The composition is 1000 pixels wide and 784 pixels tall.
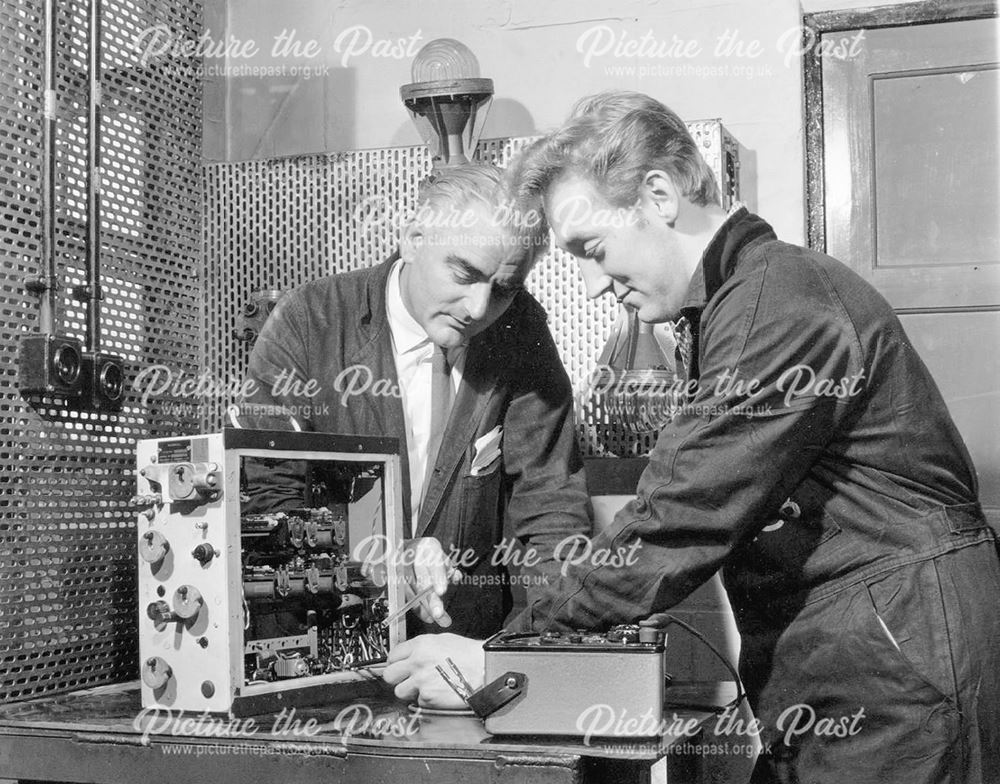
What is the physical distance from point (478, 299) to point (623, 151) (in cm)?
48

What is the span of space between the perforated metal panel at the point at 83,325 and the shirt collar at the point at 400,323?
0.58 meters

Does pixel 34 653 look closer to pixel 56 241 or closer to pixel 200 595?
pixel 200 595

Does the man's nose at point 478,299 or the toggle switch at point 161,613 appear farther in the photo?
the man's nose at point 478,299

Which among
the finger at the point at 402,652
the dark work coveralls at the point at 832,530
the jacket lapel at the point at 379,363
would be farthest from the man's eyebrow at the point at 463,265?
the finger at the point at 402,652

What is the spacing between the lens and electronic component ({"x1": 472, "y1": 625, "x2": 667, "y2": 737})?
61.1 inches

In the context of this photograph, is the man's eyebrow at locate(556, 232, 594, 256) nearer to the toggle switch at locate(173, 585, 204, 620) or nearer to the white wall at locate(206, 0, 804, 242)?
the toggle switch at locate(173, 585, 204, 620)

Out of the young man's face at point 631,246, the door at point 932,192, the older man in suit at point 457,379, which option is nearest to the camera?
the young man's face at point 631,246

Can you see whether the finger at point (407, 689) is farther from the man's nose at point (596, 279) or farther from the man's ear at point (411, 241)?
the man's ear at point (411, 241)

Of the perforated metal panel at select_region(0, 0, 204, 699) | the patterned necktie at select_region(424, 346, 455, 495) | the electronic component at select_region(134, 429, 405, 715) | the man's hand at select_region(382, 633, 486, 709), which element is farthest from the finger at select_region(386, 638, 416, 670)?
the perforated metal panel at select_region(0, 0, 204, 699)

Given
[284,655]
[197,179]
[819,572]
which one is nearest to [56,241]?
[197,179]

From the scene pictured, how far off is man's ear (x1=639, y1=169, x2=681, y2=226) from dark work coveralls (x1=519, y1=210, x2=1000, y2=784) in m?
0.21

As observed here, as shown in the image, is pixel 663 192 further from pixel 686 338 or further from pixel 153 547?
pixel 153 547

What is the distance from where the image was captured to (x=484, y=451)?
235 cm

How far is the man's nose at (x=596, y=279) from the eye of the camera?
1972mm
